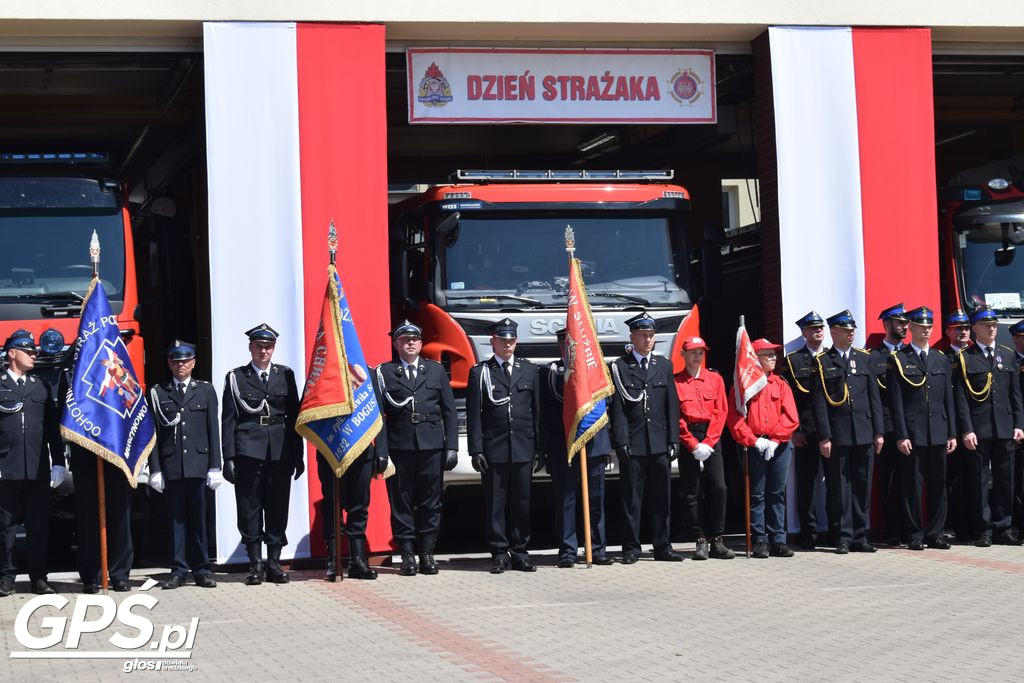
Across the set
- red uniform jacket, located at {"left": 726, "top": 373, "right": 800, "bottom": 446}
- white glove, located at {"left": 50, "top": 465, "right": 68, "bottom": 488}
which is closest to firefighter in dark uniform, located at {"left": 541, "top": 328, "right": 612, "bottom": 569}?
red uniform jacket, located at {"left": 726, "top": 373, "right": 800, "bottom": 446}

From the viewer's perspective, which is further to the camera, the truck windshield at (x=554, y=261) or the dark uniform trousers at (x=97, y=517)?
the truck windshield at (x=554, y=261)

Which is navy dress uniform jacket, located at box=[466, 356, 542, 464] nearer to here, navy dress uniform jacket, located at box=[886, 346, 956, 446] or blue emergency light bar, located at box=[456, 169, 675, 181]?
blue emergency light bar, located at box=[456, 169, 675, 181]

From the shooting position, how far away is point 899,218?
42.9 ft

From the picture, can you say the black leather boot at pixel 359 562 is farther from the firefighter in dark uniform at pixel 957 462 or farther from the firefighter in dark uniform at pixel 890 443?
the firefighter in dark uniform at pixel 957 462

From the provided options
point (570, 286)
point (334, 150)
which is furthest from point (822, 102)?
point (334, 150)

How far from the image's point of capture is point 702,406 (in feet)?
37.8

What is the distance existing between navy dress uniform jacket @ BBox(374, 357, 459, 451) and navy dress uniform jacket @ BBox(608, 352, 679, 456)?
128 cm

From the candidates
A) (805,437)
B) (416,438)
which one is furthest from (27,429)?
(805,437)

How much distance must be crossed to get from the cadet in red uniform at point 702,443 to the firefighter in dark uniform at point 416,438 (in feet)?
6.13

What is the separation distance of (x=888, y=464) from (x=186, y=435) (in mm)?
5923

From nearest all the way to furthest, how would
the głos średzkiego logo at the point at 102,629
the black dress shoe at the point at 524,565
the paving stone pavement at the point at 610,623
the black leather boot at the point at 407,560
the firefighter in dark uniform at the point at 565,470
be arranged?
1. the paving stone pavement at the point at 610,623
2. the głos średzkiego logo at the point at 102,629
3. the black leather boot at the point at 407,560
4. the black dress shoe at the point at 524,565
5. the firefighter in dark uniform at the point at 565,470

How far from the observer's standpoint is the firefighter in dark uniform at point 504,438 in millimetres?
11047

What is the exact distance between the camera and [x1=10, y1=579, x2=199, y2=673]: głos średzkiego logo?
25.7 feet

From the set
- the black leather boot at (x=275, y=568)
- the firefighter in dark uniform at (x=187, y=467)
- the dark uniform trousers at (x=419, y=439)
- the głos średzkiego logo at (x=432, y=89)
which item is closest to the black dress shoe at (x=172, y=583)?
the firefighter in dark uniform at (x=187, y=467)
